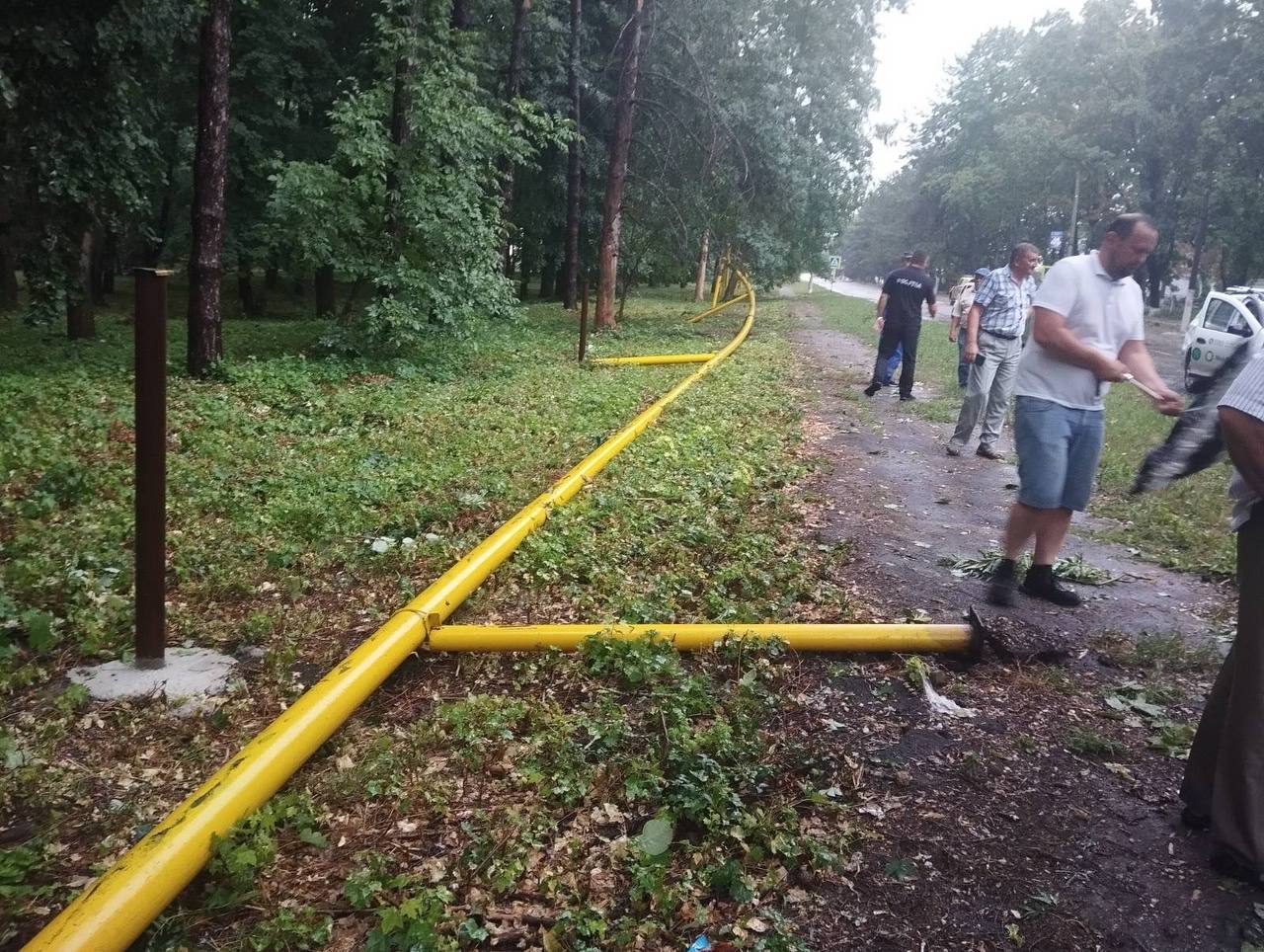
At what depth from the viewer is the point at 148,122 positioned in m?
11.8

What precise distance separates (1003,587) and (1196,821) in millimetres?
1813

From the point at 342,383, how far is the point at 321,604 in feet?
21.8

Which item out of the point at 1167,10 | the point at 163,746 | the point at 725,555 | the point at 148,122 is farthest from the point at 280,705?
the point at 1167,10

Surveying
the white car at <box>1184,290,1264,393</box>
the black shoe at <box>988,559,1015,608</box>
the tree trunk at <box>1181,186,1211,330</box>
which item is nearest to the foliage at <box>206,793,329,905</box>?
the black shoe at <box>988,559,1015,608</box>

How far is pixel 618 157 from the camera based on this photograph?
16.9 metres

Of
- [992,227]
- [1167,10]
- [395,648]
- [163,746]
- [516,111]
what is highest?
[1167,10]

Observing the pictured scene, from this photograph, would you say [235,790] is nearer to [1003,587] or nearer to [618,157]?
[1003,587]

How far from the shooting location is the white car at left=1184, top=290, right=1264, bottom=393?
12.9 metres

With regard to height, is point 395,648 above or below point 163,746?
above

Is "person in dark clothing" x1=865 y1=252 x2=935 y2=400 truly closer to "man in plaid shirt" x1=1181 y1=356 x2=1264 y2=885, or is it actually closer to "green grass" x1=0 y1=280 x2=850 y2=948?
"green grass" x1=0 y1=280 x2=850 y2=948

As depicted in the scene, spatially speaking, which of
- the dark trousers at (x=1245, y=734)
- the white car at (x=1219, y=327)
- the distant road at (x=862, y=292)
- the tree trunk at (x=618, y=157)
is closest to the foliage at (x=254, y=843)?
the dark trousers at (x=1245, y=734)

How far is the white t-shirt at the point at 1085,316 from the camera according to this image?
13.3 feet

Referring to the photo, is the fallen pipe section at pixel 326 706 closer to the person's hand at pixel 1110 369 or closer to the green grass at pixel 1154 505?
the person's hand at pixel 1110 369

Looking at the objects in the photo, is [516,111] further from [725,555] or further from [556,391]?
[725,555]
